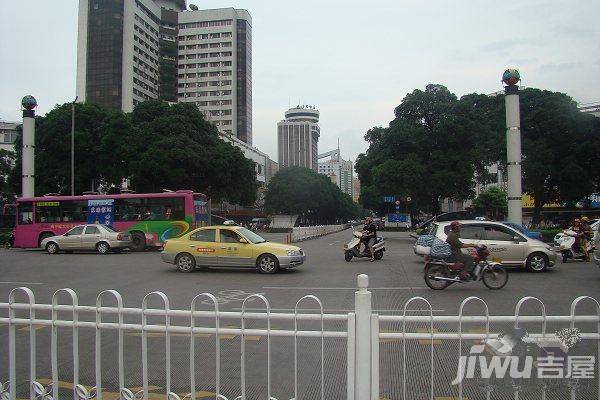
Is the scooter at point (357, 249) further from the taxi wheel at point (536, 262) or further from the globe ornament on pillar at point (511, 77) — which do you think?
the globe ornament on pillar at point (511, 77)

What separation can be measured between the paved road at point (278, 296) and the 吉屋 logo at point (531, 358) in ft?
1.78

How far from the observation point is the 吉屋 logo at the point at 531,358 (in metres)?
3.62

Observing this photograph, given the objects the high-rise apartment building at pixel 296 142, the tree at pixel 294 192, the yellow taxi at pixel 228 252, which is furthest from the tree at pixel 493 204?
Result: the high-rise apartment building at pixel 296 142

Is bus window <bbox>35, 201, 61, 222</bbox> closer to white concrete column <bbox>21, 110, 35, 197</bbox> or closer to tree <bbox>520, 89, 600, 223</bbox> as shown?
white concrete column <bbox>21, 110, 35, 197</bbox>

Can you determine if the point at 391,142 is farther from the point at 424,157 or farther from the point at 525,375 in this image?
the point at 525,375

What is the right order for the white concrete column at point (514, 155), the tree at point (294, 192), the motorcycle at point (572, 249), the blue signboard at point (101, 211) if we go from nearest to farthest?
1. the motorcycle at point (572, 249)
2. the blue signboard at point (101, 211)
3. the white concrete column at point (514, 155)
4. the tree at point (294, 192)

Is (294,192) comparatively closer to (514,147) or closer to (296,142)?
(514,147)

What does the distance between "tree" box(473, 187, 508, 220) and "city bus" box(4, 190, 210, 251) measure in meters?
49.7

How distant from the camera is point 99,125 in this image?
39.5 metres

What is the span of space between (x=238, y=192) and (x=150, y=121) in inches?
369

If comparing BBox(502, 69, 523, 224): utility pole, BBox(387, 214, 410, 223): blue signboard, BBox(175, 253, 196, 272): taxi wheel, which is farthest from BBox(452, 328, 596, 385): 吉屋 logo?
BBox(387, 214, 410, 223): blue signboard

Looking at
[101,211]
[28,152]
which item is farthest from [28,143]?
[101,211]

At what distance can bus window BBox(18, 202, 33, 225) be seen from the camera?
84.0 feet

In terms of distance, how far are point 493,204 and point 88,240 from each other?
2227 inches
